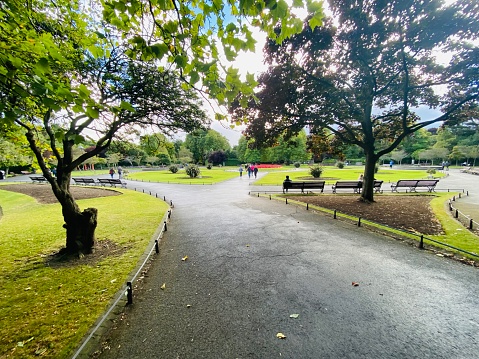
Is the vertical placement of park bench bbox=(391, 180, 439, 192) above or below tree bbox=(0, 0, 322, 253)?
below

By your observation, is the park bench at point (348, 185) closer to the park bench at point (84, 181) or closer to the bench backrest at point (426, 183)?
the bench backrest at point (426, 183)

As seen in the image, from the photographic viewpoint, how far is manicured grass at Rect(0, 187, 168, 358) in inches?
120

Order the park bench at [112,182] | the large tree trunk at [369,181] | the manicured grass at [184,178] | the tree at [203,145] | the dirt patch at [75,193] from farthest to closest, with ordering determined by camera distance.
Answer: the tree at [203,145], the manicured grass at [184,178], the park bench at [112,182], the dirt patch at [75,193], the large tree trunk at [369,181]

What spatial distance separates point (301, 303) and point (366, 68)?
10380 mm

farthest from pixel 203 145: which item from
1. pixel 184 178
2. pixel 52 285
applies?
pixel 52 285

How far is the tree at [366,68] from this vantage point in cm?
840

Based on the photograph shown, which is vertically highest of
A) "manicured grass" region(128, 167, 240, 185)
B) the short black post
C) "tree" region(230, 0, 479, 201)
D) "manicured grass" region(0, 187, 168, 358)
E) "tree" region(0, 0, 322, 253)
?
"tree" region(230, 0, 479, 201)

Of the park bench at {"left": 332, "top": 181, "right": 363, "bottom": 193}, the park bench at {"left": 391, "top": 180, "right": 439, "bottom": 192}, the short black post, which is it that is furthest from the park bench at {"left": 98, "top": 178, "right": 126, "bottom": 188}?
the park bench at {"left": 391, "top": 180, "right": 439, "bottom": 192}

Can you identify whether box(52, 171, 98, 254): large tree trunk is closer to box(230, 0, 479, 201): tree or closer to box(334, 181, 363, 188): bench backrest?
box(230, 0, 479, 201): tree

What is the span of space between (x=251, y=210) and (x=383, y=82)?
9.55 meters

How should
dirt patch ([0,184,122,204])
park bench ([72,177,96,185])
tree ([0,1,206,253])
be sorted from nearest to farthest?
tree ([0,1,206,253]), dirt patch ([0,184,122,204]), park bench ([72,177,96,185])

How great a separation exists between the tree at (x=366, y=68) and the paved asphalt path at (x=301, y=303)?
5.30 m

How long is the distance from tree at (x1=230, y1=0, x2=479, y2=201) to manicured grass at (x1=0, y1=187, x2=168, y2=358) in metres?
6.13

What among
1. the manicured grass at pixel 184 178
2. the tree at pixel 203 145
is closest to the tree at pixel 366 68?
the manicured grass at pixel 184 178
